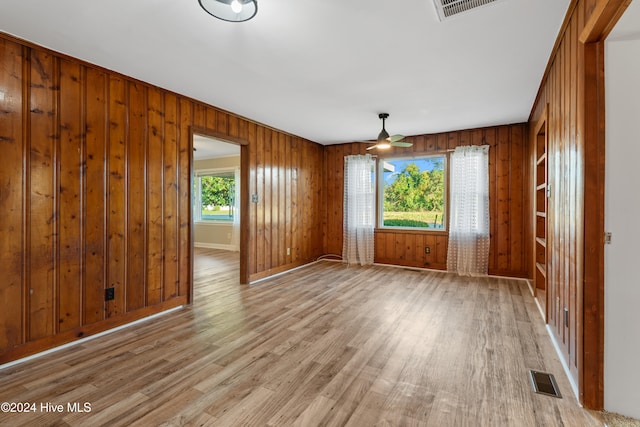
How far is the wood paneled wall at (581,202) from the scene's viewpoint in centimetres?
169

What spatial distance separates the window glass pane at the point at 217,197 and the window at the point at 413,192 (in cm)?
441

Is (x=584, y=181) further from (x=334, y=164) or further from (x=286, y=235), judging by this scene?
(x=334, y=164)

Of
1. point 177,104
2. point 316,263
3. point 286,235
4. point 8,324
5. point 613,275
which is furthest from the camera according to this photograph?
point 316,263

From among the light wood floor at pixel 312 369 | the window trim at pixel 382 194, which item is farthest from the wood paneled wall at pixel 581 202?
the window trim at pixel 382 194

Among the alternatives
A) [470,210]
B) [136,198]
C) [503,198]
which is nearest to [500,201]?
[503,198]

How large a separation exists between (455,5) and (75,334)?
13.1 feet

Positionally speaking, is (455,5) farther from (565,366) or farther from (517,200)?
(517,200)

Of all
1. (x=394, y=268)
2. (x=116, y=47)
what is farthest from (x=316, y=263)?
(x=116, y=47)

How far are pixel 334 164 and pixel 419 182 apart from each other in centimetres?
186

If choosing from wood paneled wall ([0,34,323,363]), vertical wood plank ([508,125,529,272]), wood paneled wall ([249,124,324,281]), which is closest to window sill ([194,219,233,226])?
wood paneled wall ([249,124,324,281])

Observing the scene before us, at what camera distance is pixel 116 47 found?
245cm

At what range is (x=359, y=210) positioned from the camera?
603 cm

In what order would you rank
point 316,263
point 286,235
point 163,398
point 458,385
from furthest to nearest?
point 316,263, point 286,235, point 458,385, point 163,398

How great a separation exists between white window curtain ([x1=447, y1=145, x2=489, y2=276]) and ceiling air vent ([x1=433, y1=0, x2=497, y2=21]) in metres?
3.48
